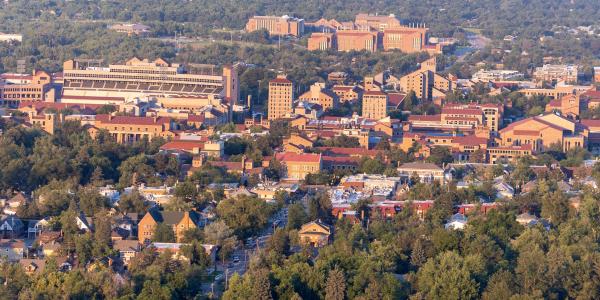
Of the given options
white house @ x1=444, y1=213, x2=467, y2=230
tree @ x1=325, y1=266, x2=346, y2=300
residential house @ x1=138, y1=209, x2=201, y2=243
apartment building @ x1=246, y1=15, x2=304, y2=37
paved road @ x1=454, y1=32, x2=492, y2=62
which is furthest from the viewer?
apartment building @ x1=246, y1=15, x2=304, y2=37

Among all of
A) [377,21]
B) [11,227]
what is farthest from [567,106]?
[377,21]

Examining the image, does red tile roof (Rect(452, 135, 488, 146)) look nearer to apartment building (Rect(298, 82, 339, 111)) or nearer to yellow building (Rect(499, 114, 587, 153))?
yellow building (Rect(499, 114, 587, 153))

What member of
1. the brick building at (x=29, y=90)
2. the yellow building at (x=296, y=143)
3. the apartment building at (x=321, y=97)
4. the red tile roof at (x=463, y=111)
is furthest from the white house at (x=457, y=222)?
the brick building at (x=29, y=90)

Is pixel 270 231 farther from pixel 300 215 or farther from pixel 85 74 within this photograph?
pixel 85 74

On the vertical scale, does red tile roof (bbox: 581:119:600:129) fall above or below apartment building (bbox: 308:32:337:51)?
below

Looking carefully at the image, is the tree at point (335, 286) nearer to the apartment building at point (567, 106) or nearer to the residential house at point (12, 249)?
the residential house at point (12, 249)

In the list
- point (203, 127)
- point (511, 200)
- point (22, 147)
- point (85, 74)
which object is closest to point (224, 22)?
point (85, 74)

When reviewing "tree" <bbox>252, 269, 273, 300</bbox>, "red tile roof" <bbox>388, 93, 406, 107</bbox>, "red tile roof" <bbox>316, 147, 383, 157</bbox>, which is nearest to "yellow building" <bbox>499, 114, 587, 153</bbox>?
"red tile roof" <bbox>316, 147, 383, 157</bbox>
